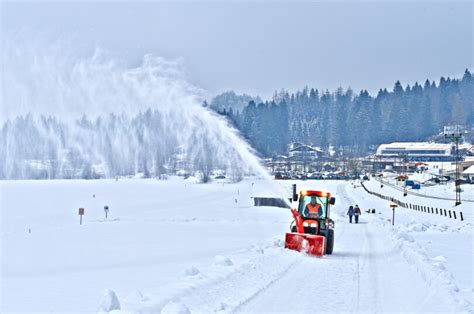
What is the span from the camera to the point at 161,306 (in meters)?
10.7

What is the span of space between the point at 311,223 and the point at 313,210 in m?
0.52

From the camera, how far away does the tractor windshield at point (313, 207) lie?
20.8 meters

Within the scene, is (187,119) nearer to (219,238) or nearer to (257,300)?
(219,238)

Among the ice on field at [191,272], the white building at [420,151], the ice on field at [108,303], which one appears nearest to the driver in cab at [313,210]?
the ice on field at [191,272]

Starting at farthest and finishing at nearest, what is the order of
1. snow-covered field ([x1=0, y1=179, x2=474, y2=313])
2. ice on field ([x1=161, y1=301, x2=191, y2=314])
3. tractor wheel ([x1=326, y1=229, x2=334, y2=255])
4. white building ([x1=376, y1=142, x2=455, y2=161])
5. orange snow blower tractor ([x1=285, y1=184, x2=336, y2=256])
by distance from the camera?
white building ([x1=376, y1=142, x2=455, y2=161]), tractor wheel ([x1=326, y1=229, x2=334, y2=255]), orange snow blower tractor ([x1=285, y1=184, x2=336, y2=256]), snow-covered field ([x1=0, y1=179, x2=474, y2=313]), ice on field ([x1=161, y1=301, x2=191, y2=314])

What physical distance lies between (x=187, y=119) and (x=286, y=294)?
1559 centimetres

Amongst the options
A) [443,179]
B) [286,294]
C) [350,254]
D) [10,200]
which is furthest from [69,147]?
[286,294]

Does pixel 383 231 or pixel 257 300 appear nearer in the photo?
pixel 257 300

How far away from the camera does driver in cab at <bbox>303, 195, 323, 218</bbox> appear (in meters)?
20.8

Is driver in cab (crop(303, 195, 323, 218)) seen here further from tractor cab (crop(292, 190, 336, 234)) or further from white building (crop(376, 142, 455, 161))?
white building (crop(376, 142, 455, 161))

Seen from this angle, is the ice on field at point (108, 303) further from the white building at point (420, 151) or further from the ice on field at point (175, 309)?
the white building at point (420, 151)

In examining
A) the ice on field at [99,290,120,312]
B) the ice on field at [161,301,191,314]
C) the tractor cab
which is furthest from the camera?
the tractor cab

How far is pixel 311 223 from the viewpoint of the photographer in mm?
20547

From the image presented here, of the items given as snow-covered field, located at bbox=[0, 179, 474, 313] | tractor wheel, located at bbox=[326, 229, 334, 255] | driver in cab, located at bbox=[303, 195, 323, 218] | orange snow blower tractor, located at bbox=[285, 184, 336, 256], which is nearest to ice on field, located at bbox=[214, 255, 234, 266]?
snow-covered field, located at bbox=[0, 179, 474, 313]
